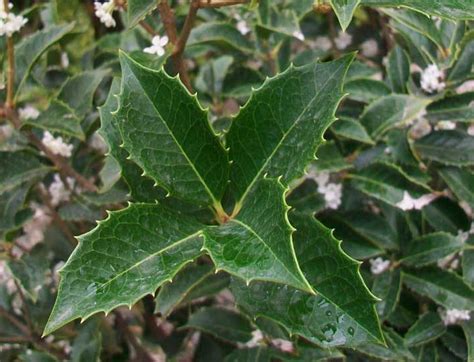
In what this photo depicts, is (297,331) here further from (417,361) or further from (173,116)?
(417,361)

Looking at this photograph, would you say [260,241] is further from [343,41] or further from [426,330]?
[343,41]

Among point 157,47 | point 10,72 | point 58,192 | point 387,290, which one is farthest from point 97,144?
point 387,290

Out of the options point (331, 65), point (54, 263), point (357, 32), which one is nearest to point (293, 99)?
point (331, 65)

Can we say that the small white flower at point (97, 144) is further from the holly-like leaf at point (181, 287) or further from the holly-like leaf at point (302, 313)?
the holly-like leaf at point (302, 313)

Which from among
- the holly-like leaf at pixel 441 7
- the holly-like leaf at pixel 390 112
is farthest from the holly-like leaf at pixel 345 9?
the holly-like leaf at pixel 390 112

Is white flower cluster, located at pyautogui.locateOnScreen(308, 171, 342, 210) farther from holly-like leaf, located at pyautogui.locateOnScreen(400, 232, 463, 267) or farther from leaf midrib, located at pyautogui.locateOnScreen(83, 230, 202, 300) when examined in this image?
leaf midrib, located at pyautogui.locateOnScreen(83, 230, 202, 300)

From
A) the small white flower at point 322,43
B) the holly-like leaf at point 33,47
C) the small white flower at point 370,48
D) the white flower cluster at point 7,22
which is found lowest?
the small white flower at point 370,48
